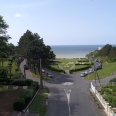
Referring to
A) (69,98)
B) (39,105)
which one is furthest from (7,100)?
(69,98)

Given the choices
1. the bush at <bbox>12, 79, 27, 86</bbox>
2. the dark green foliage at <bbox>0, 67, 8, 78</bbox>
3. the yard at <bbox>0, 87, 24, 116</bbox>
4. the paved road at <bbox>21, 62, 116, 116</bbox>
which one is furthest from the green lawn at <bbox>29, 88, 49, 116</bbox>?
the dark green foliage at <bbox>0, 67, 8, 78</bbox>

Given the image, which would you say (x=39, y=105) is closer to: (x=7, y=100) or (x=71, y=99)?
(x=7, y=100)

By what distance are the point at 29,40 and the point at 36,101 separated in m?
27.8

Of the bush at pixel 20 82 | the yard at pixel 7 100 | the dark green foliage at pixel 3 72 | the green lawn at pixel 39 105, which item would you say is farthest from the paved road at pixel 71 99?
the dark green foliage at pixel 3 72

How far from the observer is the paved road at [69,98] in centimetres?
2838

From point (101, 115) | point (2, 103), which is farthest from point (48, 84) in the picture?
point (101, 115)

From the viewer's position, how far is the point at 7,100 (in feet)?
106

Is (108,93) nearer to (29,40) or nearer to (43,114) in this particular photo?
(43,114)

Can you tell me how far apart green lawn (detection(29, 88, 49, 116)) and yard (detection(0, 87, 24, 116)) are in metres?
3.00

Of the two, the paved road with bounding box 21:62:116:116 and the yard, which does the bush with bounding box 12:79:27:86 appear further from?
the paved road with bounding box 21:62:116:116

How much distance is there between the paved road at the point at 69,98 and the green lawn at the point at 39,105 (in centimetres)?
78

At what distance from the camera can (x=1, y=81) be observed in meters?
45.8

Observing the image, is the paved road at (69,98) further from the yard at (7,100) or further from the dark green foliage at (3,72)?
the dark green foliage at (3,72)

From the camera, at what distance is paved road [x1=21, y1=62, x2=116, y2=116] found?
28.4 m
